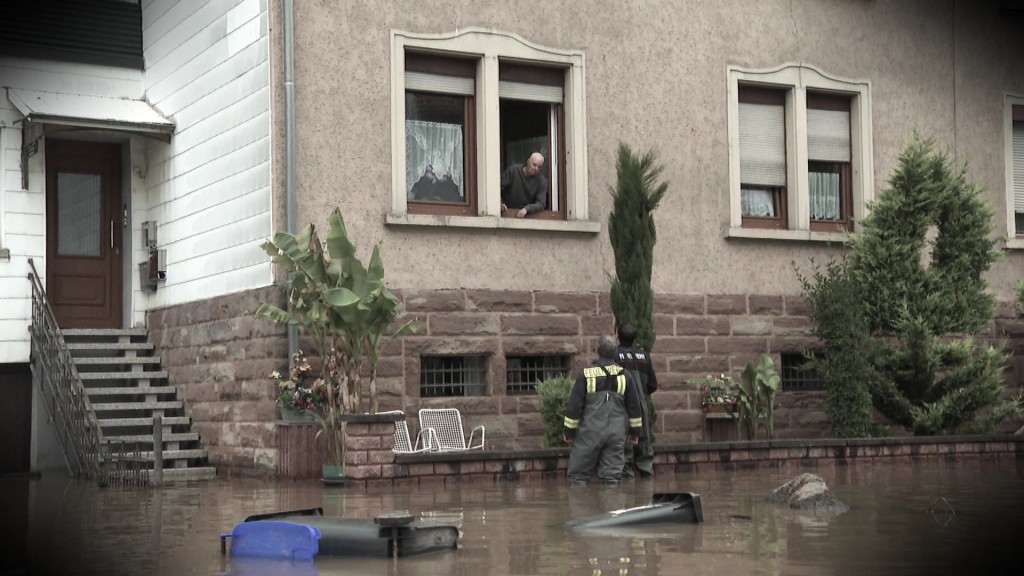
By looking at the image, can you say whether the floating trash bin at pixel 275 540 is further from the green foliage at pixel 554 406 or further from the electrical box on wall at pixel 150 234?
the electrical box on wall at pixel 150 234

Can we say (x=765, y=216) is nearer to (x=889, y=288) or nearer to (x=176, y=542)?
(x=889, y=288)

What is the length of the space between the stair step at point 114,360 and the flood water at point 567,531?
2805 mm

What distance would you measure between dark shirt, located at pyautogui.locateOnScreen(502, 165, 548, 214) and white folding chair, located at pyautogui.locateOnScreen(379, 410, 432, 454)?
3.30 metres

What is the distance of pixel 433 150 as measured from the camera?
19.5m

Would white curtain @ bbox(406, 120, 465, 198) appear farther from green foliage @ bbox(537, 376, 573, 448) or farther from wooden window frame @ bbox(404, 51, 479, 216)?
green foliage @ bbox(537, 376, 573, 448)

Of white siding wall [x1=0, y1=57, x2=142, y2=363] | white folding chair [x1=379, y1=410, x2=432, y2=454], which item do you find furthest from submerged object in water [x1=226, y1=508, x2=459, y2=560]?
white siding wall [x1=0, y1=57, x2=142, y2=363]

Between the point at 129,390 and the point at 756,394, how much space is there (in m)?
8.21

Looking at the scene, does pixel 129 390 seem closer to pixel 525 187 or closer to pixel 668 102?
pixel 525 187

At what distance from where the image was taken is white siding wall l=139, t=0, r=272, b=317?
1859 cm

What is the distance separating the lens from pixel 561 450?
1720 cm

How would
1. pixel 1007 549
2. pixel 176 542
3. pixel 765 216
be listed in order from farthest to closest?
pixel 765 216, pixel 176 542, pixel 1007 549

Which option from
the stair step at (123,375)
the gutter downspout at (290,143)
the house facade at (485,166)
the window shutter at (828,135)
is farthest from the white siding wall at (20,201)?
the window shutter at (828,135)

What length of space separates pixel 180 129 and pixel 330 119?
357cm

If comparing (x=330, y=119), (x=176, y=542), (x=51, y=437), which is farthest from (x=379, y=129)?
(x=176, y=542)
